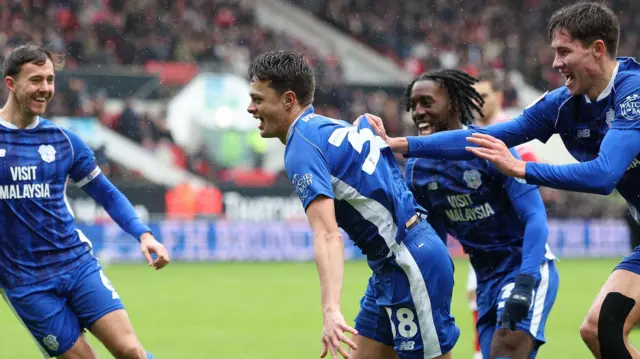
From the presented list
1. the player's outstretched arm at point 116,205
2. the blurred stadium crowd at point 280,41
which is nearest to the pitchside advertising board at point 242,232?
the blurred stadium crowd at point 280,41

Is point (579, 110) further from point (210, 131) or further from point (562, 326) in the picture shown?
point (210, 131)

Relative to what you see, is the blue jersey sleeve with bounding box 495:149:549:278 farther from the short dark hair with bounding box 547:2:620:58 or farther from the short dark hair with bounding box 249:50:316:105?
the short dark hair with bounding box 249:50:316:105

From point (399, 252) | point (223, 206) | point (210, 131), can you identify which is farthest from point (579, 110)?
point (210, 131)

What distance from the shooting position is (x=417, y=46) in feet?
99.6

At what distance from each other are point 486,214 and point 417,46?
80.6ft

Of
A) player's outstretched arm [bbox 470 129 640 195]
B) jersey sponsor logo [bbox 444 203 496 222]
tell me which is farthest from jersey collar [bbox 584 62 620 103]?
jersey sponsor logo [bbox 444 203 496 222]

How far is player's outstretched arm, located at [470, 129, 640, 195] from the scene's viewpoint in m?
5.10

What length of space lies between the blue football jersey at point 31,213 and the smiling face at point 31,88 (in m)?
0.15

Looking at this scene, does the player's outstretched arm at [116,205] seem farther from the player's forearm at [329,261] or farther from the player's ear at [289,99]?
the player's forearm at [329,261]

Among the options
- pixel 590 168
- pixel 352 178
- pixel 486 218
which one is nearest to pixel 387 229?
pixel 352 178

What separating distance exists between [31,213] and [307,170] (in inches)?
88.0

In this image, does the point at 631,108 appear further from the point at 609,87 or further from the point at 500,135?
the point at 500,135

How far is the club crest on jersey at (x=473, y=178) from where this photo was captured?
618cm

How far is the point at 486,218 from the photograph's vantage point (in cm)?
623
